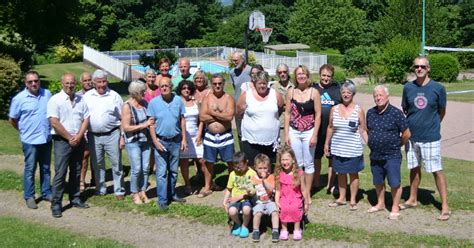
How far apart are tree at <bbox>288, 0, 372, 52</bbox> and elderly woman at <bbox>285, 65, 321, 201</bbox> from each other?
4576 centimetres

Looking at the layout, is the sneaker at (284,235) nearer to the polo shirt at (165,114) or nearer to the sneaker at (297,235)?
the sneaker at (297,235)

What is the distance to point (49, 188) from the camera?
7562 mm

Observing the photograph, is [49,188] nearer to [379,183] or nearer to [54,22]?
[379,183]

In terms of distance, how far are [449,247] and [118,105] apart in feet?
14.4

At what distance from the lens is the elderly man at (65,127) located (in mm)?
6777

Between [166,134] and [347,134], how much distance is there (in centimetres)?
227

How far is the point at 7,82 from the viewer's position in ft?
44.9

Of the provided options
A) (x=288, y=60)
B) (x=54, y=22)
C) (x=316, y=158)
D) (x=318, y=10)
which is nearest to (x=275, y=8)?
(x=318, y=10)

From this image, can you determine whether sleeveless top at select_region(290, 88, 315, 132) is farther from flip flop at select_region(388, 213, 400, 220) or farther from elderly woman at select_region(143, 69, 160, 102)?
elderly woman at select_region(143, 69, 160, 102)

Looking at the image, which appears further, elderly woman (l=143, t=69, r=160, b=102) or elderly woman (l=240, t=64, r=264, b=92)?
elderly woman (l=143, t=69, r=160, b=102)

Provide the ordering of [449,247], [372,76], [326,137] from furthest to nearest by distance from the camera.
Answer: [372,76], [326,137], [449,247]

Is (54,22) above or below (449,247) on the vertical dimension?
above

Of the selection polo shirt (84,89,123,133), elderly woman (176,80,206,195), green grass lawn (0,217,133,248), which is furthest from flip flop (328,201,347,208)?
polo shirt (84,89,123,133)

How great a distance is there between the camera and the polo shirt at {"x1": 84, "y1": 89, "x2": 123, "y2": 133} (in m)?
7.11
